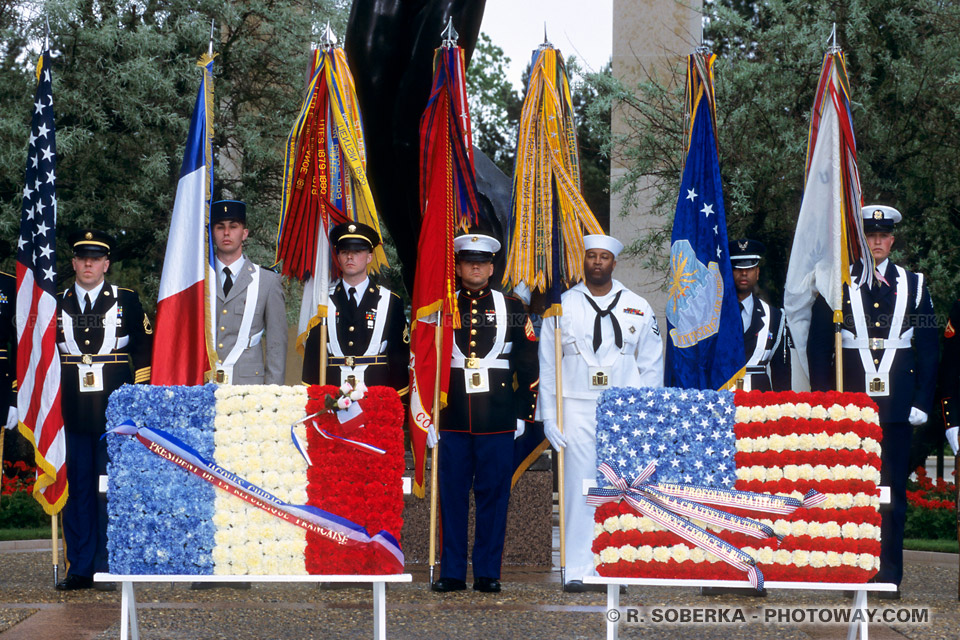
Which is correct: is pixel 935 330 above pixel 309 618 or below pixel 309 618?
above

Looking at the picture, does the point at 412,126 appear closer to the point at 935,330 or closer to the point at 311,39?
the point at 935,330

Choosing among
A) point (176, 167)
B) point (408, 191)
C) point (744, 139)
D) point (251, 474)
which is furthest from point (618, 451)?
point (176, 167)

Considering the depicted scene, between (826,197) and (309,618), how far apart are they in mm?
3800

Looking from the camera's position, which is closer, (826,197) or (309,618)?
(309,618)

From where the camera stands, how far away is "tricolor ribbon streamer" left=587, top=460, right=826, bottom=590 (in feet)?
15.5

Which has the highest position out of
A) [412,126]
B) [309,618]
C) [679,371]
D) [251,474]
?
[412,126]

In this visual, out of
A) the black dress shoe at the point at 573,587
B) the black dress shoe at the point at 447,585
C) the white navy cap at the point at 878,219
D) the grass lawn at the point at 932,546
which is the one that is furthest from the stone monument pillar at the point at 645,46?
the black dress shoe at the point at 447,585

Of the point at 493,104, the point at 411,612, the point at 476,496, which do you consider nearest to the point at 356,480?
the point at 411,612

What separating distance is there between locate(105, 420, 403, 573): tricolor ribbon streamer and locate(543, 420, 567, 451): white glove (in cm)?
197

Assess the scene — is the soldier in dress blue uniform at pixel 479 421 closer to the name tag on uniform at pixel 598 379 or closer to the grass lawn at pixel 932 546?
the name tag on uniform at pixel 598 379

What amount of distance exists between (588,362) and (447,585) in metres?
1.56

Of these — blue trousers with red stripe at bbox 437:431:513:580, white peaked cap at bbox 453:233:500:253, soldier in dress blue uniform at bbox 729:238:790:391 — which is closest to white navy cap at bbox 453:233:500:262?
white peaked cap at bbox 453:233:500:253

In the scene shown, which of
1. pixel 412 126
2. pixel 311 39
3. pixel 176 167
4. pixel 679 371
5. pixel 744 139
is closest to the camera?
pixel 679 371

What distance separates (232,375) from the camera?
6.84 metres
